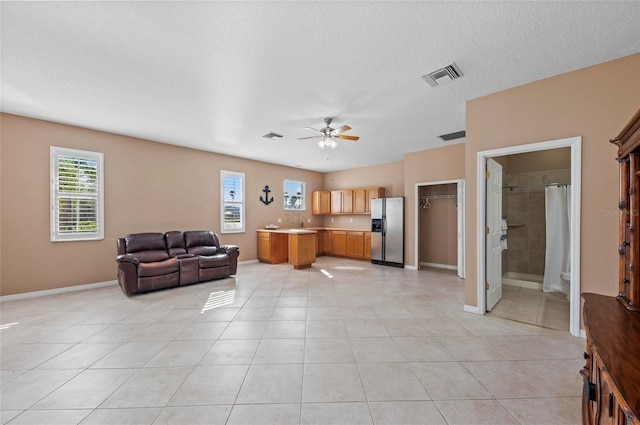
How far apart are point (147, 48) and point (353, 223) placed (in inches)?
264

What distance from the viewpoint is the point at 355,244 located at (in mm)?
7457

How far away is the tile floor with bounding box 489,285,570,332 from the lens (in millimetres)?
3066

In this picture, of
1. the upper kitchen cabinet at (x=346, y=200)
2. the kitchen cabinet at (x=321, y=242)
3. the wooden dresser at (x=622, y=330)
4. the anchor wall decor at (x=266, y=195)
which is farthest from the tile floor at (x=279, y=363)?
the kitchen cabinet at (x=321, y=242)

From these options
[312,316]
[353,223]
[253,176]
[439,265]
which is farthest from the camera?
[353,223]

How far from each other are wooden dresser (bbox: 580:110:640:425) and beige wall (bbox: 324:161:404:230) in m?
5.45

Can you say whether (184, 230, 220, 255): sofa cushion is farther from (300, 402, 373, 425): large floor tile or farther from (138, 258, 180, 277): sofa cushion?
(300, 402, 373, 425): large floor tile

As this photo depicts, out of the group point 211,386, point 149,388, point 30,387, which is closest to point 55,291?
point 30,387

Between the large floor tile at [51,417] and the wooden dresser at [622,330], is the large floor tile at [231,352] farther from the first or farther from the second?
the wooden dresser at [622,330]

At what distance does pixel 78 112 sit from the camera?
3748 mm

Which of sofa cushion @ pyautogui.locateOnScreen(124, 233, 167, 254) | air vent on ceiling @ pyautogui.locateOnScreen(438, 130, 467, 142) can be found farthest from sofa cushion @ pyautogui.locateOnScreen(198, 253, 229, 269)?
air vent on ceiling @ pyautogui.locateOnScreen(438, 130, 467, 142)

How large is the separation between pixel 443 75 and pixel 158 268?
5.05 metres

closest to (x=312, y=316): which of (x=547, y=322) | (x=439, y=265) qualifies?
(x=547, y=322)

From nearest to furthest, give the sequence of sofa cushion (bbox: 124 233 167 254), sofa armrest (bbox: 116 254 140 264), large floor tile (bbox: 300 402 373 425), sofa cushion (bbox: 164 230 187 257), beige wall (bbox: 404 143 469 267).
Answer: large floor tile (bbox: 300 402 373 425) → sofa armrest (bbox: 116 254 140 264) → sofa cushion (bbox: 124 233 167 254) → sofa cushion (bbox: 164 230 187 257) → beige wall (bbox: 404 143 469 267)

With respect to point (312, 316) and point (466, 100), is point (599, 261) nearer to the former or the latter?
point (466, 100)
